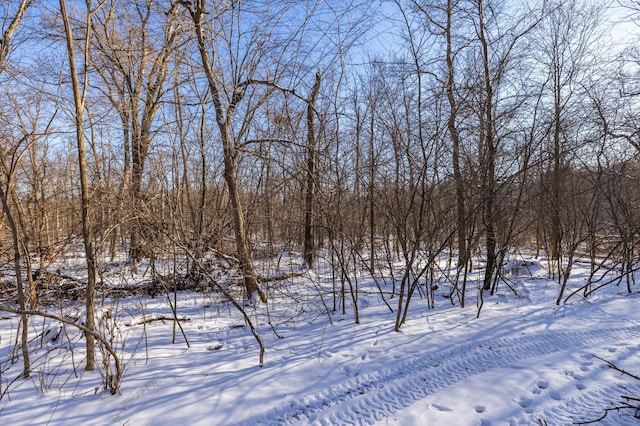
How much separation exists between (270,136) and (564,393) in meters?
4.90

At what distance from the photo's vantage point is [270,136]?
5469mm

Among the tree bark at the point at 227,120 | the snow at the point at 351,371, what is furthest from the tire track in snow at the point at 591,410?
the tree bark at the point at 227,120

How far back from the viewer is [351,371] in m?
3.29

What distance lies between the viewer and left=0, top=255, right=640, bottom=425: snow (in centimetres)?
255

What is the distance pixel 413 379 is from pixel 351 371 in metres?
0.61

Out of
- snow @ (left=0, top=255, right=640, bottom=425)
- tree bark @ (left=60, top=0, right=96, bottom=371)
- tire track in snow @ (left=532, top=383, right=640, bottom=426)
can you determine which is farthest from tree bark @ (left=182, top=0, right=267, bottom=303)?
tire track in snow @ (left=532, top=383, right=640, bottom=426)

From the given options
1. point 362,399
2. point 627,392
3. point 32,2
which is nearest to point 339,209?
point 362,399

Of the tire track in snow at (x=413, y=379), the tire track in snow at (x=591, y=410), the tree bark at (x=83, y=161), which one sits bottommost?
the tire track in snow at (x=591, y=410)

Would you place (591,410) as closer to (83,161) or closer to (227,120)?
Result: (83,161)

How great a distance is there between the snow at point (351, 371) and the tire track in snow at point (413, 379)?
0.04ft

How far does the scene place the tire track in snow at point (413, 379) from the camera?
258cm

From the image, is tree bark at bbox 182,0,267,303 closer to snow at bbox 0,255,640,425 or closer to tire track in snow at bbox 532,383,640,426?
snow at bbox 0,255,640,425

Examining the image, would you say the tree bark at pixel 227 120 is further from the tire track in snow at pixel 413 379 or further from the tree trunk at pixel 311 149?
the tire track in snow at pixel 413 379

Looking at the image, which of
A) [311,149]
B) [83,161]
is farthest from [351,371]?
[83,161]
